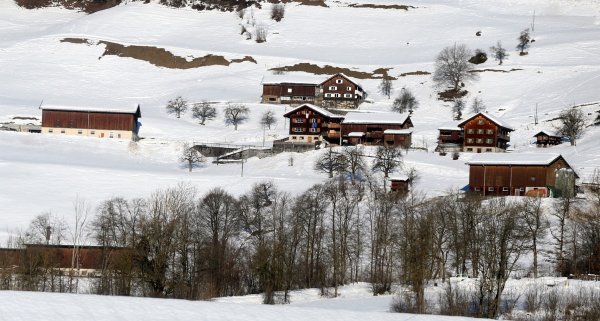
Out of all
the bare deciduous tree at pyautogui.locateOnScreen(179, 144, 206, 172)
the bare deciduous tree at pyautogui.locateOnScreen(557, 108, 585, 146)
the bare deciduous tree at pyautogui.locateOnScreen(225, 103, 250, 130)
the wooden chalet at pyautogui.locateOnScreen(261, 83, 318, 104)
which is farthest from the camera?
the wooden chalet at pyautogui.locateOnScreen(261, 83, 318, 104)

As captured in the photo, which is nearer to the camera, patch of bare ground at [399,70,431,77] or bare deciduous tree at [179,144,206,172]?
bare deciduous tree at [179,144,206,172]

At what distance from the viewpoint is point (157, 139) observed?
96250mm

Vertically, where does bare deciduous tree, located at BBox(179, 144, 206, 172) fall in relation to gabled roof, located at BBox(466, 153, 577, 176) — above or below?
below

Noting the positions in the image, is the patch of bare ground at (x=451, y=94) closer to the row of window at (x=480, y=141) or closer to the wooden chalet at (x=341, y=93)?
the wooden chalet at (x=341, y=93)

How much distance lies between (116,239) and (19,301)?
31617 mm

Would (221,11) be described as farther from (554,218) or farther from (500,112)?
(554,218)

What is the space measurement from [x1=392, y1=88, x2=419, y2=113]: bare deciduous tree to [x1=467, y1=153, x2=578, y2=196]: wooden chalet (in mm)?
40304

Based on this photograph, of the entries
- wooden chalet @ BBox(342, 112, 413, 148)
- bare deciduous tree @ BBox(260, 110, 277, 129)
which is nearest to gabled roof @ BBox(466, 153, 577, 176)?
wooden chalet @ BBox(342, 112, 413, 148)

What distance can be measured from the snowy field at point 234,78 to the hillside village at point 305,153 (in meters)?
0.44

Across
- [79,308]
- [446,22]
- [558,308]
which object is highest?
[446,22]

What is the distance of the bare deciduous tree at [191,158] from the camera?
280 ft

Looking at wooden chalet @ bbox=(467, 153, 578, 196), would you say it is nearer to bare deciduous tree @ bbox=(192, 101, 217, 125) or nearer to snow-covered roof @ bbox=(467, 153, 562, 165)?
snow-covered roof @ bbox=(467, 153, 562, 165)

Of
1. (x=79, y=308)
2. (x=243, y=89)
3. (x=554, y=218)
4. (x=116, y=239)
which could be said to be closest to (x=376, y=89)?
(x=243, y=89)

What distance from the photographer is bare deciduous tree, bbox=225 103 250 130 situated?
109744mm
